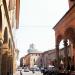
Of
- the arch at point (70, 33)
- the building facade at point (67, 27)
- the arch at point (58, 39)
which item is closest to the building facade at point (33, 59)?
the arch at point (58, 39)

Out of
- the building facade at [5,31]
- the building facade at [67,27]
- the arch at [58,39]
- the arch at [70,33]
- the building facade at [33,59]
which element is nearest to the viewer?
the building facade at [5,31]

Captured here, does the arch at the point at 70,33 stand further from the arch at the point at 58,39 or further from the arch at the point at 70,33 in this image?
the arch at the point at 58,39

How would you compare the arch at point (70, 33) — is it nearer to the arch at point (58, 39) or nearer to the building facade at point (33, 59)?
the arch at point (58, 39)

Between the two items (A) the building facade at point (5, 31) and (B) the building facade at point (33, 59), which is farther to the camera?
(B) the building facade at point (33, 59)

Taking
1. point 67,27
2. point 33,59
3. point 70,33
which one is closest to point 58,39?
point 67,27

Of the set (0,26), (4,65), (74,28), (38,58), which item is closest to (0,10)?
(0,26)

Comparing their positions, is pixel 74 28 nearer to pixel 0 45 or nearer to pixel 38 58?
pixel 0 45

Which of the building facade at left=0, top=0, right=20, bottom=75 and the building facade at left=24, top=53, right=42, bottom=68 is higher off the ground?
the building facade at left=24, top=53, right=42, bottom=68

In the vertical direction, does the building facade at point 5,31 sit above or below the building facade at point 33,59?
below

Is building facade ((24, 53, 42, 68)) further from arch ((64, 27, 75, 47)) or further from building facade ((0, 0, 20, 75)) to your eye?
arch ((64, 27, 75, 47))

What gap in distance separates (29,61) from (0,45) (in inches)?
4680

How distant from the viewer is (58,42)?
32.2 metres

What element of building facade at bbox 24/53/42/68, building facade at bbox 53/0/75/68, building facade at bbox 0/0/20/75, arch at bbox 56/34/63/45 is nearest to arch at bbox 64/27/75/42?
building facade at bbox 53/0/75/68

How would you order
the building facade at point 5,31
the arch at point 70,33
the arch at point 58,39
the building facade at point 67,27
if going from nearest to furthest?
the building facade at point 5,31, the building facade at point 67,27, the arch at point 70,33, the arch at point 58,39
